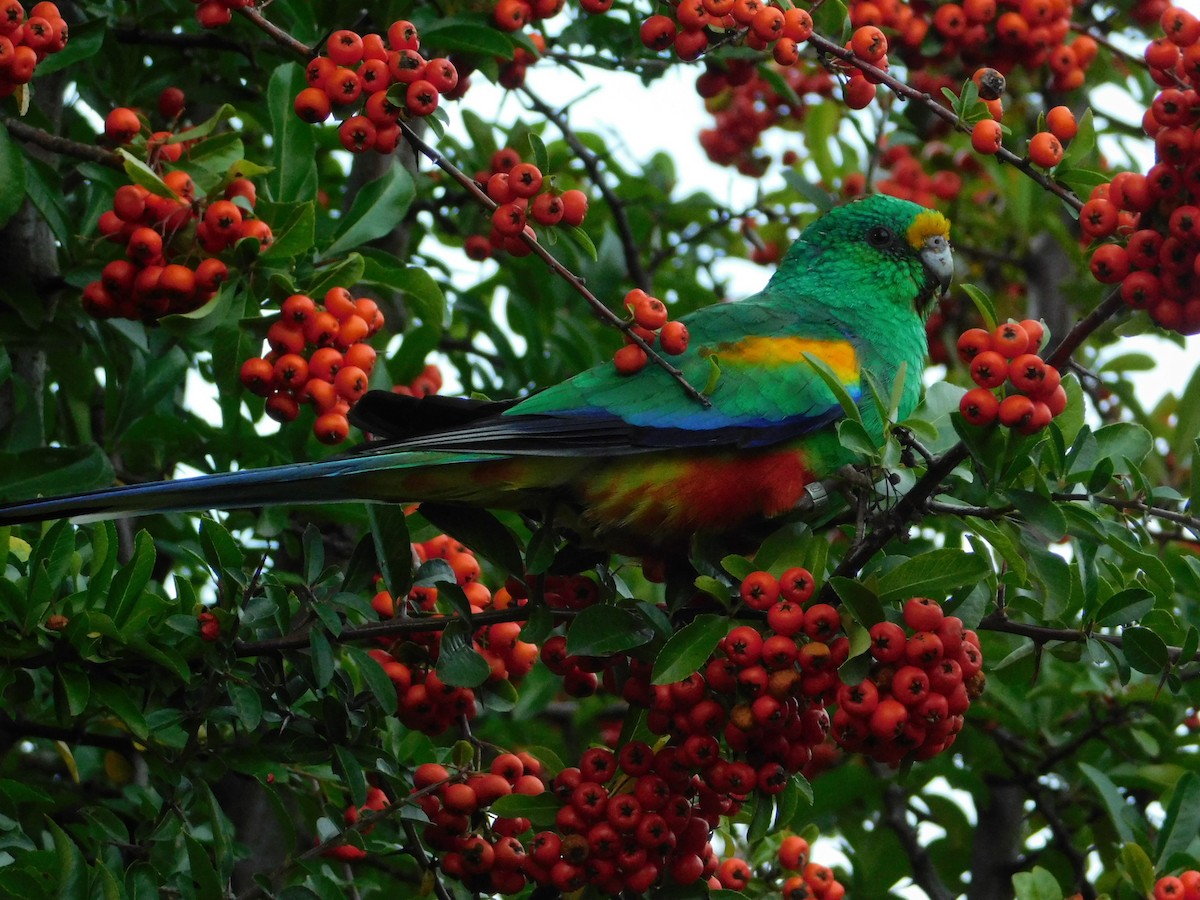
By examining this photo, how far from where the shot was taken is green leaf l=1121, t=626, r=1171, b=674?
2.55 meters

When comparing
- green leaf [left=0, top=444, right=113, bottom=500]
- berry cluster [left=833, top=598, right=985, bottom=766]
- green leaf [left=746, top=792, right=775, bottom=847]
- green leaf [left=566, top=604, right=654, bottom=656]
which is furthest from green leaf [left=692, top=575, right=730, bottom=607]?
green leaf [left=0, top=444, right=113, bottom=500]

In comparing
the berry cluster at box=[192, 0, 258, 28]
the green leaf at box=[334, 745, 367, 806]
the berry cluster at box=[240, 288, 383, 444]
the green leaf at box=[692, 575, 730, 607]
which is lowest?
the green leaf at box=[334, 745, 367, 806]

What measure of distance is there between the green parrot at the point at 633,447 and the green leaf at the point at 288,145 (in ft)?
2.04

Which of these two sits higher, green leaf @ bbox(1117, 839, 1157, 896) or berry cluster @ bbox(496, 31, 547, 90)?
berry cluster @ bbox(496, 31, 547, 90)

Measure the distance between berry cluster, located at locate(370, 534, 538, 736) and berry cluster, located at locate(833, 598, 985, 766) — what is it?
757mm

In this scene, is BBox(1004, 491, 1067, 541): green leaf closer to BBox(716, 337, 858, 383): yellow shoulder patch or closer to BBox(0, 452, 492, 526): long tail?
BBox(716, 337, 858, 383): yellow shoulder patch

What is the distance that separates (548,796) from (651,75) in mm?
2162

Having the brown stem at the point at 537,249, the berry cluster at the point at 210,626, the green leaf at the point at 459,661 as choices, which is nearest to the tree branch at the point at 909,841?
the green leaf at the point at 459,661

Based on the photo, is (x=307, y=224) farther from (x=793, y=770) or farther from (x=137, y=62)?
(x=793, y=770)

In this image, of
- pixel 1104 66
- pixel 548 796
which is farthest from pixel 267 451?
pixel 1104 66

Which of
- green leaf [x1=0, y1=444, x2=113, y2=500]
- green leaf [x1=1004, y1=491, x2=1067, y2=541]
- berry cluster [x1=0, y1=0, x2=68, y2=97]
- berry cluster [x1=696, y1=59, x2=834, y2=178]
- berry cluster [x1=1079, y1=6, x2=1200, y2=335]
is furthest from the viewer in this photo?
berry cluster [x1=696, y1=59, x2=834, y2=178]

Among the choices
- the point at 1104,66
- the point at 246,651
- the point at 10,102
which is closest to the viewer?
the point at 246,651

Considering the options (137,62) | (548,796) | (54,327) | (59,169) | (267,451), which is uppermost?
(137,62)

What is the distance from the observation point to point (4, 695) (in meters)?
2.88
